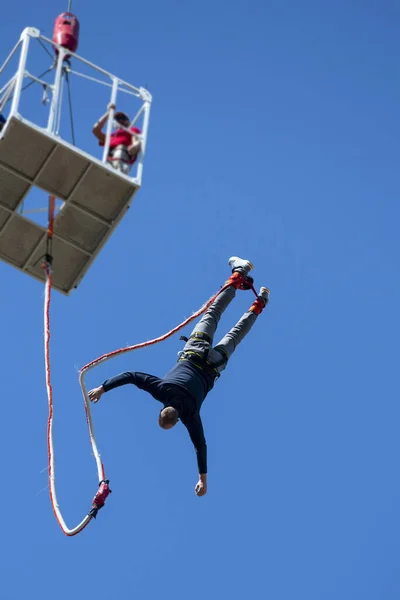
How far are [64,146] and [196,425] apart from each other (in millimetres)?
3663

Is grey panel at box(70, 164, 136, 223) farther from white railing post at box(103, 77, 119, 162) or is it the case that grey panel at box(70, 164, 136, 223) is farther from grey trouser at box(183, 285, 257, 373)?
grey trouser at box(183, 285, 257, 373)

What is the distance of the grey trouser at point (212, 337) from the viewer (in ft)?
52.0

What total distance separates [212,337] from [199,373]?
1.87 ft

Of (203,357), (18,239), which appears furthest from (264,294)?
(18,239)

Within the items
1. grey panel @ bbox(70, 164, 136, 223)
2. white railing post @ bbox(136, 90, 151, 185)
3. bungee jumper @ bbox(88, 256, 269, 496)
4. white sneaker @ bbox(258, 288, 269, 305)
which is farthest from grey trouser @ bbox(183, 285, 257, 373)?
white railing post @ bbox(136, 90, 151, 185)

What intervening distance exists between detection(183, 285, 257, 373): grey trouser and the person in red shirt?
2183 millimetres

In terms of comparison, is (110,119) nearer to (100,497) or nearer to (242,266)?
(242,266)

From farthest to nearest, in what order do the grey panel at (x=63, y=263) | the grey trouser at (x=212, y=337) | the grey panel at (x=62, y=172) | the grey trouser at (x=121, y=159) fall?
the grey trouser at (x=212, y=337) → the grey panel at (x=63, y=263) → the grey trouser at (x=121, y=159) → the grey panel at (x=62, y=172)

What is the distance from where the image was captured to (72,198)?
15.0 metres

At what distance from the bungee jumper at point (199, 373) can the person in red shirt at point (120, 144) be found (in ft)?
7.01

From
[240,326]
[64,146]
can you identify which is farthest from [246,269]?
[64,146]

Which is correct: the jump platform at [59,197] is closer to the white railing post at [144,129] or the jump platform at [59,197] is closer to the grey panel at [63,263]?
the grey panel at [63,263]

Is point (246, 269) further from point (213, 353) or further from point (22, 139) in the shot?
point (22, 139)

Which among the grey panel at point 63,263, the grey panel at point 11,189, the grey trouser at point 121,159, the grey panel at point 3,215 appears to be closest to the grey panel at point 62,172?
the grey panel at point 11,189
